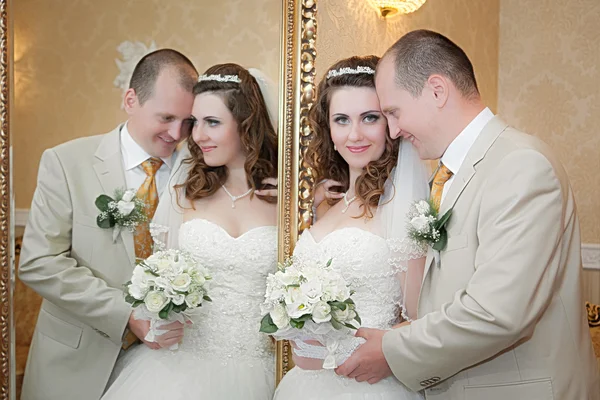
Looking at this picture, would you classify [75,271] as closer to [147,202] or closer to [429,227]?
[147,202]

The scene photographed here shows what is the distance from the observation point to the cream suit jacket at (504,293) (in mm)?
2008

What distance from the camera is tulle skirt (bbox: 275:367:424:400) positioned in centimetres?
Result: 230

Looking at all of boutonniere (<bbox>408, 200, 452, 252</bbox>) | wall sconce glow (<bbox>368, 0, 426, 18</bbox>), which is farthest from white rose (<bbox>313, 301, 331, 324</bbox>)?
wall sconce glow (<bbox>368, 0, 426, 18</bbox>)

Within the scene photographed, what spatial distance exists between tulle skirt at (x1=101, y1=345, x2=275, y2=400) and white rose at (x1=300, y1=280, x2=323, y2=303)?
1.87 feet

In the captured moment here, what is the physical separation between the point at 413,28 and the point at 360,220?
3.49 feet

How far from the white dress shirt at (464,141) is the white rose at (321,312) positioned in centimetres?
56

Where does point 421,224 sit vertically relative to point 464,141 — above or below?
below

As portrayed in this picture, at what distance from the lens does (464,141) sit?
7.58 ft

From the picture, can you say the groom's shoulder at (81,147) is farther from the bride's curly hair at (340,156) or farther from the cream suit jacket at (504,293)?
the cream suit jacket at (504,293)

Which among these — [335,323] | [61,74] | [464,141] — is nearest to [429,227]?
[464,141]

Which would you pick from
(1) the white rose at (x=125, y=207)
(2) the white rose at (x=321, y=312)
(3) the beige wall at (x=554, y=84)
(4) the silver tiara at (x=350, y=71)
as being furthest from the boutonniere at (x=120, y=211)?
(3) the beige wall at (x=554, y=84)

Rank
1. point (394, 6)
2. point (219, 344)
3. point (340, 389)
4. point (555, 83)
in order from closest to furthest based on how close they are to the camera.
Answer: point (340, 389) → point (219, 344) → point (394, 6) → point (555, 83)

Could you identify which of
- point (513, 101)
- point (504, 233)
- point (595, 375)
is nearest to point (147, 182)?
point (504, 233)

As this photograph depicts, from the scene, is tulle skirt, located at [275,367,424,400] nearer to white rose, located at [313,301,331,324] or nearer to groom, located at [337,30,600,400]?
groom, located at [337,30,600,400]
